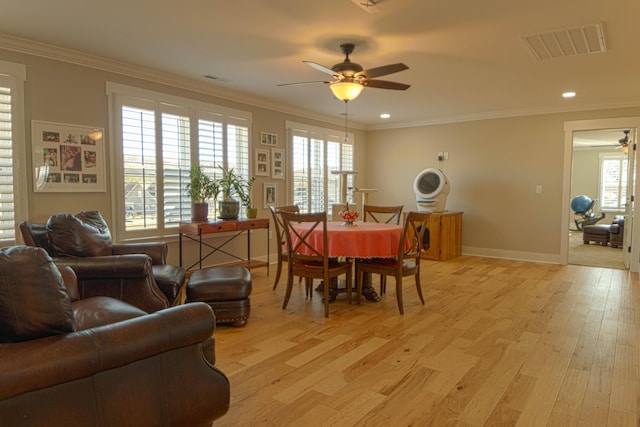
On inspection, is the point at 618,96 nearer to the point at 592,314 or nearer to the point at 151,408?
the point at 592,314

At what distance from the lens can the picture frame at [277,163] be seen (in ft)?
19.8

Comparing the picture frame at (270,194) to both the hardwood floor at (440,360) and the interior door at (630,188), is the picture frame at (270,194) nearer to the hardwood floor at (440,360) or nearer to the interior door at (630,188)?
the hardwood floor at (440,360)

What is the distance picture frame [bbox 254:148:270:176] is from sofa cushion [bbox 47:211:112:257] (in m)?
2.72

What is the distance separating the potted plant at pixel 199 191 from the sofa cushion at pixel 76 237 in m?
1.46

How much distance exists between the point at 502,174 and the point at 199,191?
4.81 metres

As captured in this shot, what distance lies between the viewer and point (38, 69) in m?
3.67

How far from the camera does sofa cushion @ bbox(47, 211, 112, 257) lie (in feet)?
9.78

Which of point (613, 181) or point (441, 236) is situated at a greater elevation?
point (613, 181)

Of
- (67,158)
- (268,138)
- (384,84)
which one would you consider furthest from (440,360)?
(268,138)

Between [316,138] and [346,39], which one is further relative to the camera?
[316,138]

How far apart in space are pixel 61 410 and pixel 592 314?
13.5ft

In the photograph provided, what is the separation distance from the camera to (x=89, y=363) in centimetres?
133

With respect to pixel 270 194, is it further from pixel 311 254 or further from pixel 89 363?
pixel 89 363

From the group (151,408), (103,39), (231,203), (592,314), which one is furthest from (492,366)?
(103,39)
